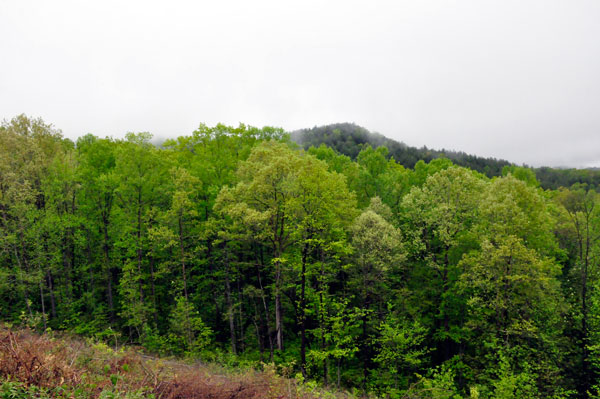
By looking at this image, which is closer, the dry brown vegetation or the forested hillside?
the dry brown vegetation

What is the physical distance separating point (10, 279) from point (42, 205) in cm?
641

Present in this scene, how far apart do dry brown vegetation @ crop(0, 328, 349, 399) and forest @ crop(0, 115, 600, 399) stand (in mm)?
9225

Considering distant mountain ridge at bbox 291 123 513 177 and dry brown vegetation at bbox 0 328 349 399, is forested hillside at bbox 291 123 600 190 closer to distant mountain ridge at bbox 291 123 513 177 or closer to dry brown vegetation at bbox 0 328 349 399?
distant mountain ridge at bbox 291 123 513 177

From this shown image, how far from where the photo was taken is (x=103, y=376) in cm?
863

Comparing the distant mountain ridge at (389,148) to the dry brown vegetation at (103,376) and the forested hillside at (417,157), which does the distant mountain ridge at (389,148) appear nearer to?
the forested hillside at (417,157)

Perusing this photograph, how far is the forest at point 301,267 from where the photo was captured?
781 inches

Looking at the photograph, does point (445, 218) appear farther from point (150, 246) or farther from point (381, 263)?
point (150, 246)

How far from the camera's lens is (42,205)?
24.6 m

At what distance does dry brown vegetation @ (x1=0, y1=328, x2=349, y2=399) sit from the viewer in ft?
22.9

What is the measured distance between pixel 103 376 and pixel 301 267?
504 inches

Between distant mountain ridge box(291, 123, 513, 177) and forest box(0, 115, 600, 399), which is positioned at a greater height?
distant mountain ridge box(291, 123, 513, 177)

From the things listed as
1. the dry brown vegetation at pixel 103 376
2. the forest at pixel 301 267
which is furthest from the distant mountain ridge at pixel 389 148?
the dry brown vegetation at pixel 103 376

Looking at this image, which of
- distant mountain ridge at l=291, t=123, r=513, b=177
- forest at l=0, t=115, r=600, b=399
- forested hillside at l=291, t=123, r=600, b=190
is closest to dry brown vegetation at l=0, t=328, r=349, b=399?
forest at l=0, t=115, r=600, b=399

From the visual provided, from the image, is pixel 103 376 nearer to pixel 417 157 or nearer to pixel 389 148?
pixel 417 157
